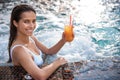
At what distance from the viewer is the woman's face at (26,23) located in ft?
8.95

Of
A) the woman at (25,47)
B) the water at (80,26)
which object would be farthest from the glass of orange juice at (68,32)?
the water at (80,26)

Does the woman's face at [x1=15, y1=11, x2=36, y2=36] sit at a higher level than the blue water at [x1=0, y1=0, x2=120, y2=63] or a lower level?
higher

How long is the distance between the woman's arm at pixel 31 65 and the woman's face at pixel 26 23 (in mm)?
197

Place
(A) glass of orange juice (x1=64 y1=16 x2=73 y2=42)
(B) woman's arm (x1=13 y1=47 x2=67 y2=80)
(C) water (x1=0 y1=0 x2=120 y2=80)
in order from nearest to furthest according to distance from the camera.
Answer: (B) woman's arm (x1=13 y1=47 x2=67 y2=80) → (A) glass of orange juice (x1=64 y1=16 x2=73 y2=42) → (C) water (x1=0 y1=0 x2=120 y2=80)

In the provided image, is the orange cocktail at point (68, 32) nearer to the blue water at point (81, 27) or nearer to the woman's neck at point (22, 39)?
the woman's neck at point (22, 39)

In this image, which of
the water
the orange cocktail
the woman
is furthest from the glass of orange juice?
the water

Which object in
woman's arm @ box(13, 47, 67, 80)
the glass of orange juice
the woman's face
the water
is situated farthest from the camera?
the water

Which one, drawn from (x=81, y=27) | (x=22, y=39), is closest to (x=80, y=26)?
(x=81, y=27)

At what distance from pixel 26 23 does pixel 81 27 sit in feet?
9.55

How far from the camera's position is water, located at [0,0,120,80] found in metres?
4.61

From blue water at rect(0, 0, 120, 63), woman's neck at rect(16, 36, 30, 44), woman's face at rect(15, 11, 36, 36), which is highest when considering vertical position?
woman's face at rect(15, 11, 36, 36)

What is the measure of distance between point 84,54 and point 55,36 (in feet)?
2.85

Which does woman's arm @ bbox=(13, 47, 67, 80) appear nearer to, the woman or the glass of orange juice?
the woman

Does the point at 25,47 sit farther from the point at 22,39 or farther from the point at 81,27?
the point at 81,27
